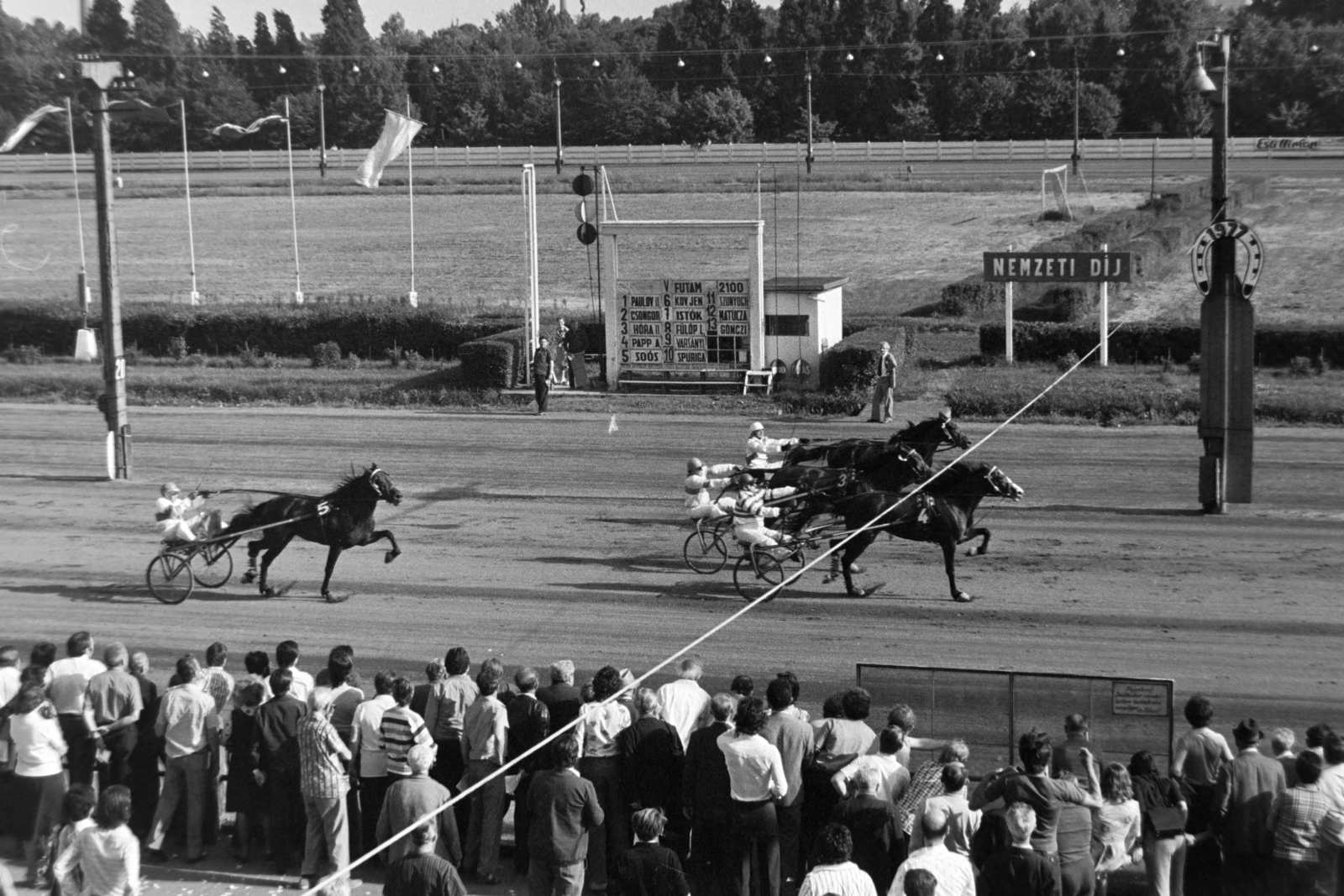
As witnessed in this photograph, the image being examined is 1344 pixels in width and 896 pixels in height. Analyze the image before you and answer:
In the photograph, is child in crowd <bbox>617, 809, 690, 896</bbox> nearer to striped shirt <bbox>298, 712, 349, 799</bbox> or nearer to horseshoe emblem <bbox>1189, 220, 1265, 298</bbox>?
striped shirt <bbox>298, 712, 349, 799</bbox>

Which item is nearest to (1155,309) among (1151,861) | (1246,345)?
(1246,345)

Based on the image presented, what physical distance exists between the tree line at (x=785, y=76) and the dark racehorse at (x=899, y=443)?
4365 cm

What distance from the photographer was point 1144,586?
15.6 meters

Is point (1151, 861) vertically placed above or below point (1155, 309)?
below

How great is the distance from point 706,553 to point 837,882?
1008cm

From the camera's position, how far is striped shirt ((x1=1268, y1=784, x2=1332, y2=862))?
7.57 m

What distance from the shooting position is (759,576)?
1562cm

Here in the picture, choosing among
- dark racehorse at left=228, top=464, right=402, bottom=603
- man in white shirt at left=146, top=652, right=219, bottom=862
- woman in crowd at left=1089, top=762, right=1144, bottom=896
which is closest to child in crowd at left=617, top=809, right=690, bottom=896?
woman in crowd at left=1089, top=762, right=1144, bottom=896

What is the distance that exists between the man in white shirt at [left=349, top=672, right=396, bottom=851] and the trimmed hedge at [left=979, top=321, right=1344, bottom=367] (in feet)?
78.0

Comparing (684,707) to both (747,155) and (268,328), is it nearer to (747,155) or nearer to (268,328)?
(268,328)

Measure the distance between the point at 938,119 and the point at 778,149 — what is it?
12.9 metres

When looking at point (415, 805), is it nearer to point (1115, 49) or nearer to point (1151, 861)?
point (1151, 861)

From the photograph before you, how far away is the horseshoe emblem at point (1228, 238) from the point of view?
1881 cm

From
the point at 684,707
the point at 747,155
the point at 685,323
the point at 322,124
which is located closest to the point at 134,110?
the point at 685,323
